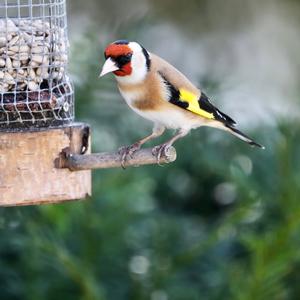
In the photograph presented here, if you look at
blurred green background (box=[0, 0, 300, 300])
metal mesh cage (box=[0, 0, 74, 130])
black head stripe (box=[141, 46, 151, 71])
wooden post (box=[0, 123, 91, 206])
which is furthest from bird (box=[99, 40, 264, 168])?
blurred green background (box=[0, 0, 300, 300])

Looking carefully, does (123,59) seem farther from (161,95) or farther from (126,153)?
(126,153)

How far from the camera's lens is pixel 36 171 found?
438 cm

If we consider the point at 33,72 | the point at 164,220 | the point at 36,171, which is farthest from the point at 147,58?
the point at 164,220

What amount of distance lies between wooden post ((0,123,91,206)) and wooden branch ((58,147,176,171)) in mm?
49

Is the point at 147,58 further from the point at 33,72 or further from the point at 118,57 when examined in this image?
the point at 33,72

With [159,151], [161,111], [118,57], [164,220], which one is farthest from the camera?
[164,220]

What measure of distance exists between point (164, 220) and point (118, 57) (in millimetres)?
1817

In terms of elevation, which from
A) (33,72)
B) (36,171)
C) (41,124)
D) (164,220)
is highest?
(33,72)

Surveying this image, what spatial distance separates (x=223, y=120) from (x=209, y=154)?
165cm

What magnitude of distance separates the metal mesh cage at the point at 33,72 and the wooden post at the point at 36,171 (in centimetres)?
14

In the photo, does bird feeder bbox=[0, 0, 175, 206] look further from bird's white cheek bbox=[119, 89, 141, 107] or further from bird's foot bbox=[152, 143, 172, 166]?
bird's white cheek bbox=[119, 89, 141, 107]

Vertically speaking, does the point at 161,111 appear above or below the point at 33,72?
below

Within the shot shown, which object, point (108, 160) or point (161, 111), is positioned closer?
point (108, 160)

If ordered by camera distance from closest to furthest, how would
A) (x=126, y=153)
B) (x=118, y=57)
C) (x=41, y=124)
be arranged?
(x=126, y=153), (x=41, y=124), (x=118, y=57)
